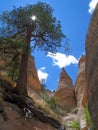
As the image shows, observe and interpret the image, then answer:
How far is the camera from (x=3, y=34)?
26.2 metres

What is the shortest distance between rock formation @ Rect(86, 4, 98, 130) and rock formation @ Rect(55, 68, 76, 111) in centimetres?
3288

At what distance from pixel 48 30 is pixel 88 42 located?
11.6 metres

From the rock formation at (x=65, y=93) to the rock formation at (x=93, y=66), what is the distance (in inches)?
1294

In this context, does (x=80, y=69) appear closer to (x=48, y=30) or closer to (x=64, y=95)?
(x=64, y=95)

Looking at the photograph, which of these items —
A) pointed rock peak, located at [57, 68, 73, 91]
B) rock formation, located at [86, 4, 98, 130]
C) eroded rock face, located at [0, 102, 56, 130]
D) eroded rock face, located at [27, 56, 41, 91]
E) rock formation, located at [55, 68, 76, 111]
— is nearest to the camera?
rock formation, located at [86, 4, 98, 130]

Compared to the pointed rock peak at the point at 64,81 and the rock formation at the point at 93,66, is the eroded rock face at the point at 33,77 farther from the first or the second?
the rock formation at the point at 93,66

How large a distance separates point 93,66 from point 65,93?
127ft

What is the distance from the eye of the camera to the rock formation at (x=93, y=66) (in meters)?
12.6

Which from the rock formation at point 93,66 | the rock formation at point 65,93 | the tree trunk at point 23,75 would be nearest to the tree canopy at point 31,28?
the tree trunk at point 23,75

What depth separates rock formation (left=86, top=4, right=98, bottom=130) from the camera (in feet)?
41.2

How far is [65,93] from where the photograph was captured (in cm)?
5188

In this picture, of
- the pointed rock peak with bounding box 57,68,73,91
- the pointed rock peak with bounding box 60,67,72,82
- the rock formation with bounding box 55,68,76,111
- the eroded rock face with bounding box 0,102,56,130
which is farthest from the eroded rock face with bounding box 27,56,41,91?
the eroded rock face with bounding box 0,102,56,130

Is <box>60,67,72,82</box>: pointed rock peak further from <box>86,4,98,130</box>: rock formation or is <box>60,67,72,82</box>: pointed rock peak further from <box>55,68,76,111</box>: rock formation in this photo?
<box>86,4,98,130</box>: rock formation

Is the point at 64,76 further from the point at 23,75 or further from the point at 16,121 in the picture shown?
the point at 16,121
